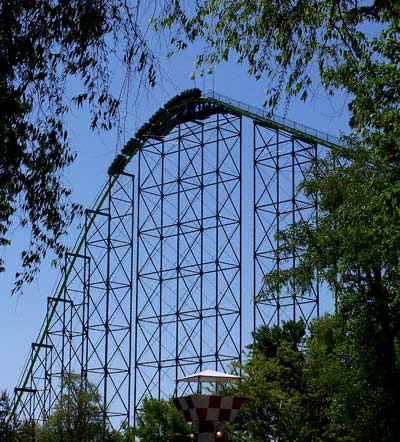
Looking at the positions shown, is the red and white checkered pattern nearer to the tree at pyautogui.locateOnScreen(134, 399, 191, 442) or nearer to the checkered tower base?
the checkered tower base

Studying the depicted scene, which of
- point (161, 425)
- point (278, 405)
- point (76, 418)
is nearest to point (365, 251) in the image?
point (278, 405)

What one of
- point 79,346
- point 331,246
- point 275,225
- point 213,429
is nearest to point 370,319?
point 331,246

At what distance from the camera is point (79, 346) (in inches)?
1790

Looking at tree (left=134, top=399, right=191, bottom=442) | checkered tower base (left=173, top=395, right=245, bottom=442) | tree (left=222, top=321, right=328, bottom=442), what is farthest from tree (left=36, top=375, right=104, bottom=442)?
checkered tower base (left=173, top=395, right=245, bottom=442)

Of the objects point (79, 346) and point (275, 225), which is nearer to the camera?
point (275, 225)

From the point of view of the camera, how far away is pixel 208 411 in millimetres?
11602

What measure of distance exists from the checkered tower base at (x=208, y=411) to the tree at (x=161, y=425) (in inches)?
767

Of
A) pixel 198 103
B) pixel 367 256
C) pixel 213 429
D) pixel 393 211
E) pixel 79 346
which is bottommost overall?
pixel 213 429

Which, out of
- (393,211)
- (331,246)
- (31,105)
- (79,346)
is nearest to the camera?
(31,105)

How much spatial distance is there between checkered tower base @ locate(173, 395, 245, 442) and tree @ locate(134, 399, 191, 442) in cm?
1949

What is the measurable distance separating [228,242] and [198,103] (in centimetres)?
640

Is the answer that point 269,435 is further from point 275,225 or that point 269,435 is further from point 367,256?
point 275,225

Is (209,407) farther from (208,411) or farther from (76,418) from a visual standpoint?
(76,418)

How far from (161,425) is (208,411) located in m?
21.4
